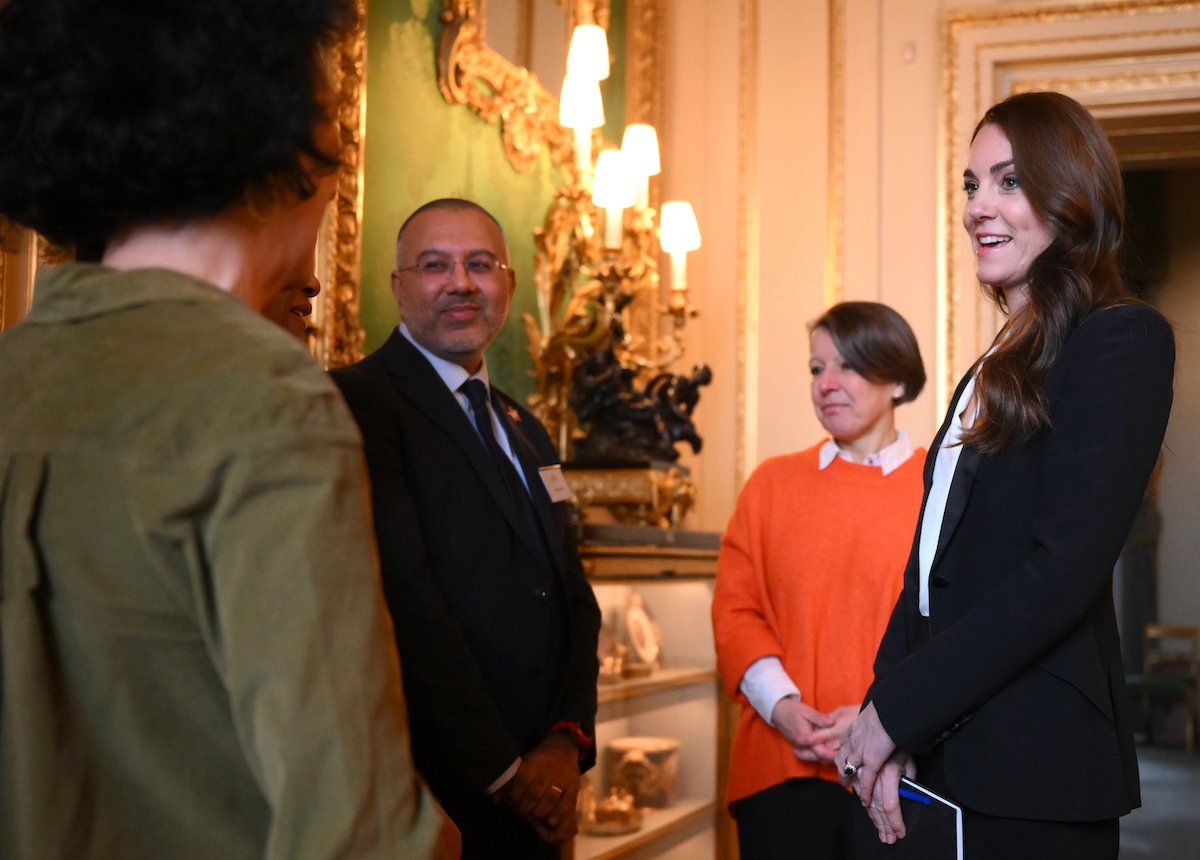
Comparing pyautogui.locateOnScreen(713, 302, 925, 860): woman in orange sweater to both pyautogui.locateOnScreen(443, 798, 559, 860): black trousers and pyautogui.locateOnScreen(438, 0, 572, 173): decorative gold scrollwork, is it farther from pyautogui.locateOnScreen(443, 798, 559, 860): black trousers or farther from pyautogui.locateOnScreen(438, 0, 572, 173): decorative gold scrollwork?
pyautogui.locateOnScreen(438, 0, 572, 173): decorative gold scrollwork

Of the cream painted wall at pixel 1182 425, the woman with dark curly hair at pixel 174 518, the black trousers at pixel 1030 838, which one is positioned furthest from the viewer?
the cream painted wall at pixel 1182 425

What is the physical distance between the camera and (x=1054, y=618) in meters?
1.49

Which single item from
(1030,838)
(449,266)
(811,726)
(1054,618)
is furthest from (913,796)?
(449,266)

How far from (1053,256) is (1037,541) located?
40 centimetres

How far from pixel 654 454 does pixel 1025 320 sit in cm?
233

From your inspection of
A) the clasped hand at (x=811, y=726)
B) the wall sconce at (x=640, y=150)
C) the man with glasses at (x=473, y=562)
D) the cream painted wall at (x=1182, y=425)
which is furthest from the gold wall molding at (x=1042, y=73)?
the man with glasses at (x=473, y=562)

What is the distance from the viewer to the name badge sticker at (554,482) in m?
2.51

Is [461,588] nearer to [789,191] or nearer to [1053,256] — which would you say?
[1053,256]

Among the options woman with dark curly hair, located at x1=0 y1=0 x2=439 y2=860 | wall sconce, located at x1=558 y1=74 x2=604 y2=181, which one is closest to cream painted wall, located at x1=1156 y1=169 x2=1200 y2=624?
wall sconce, located at x1=558 y1=74 x2=604 y2=181

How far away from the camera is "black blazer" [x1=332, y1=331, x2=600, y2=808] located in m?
2.05

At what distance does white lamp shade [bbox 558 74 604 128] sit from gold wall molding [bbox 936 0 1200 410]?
1761 millimetres

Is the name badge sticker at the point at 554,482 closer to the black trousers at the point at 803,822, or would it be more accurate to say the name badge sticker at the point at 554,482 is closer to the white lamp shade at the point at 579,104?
the black trousers at the point at 803,822

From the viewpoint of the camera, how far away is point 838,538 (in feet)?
8.95

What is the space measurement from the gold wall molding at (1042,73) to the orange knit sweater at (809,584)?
2.24 metres
